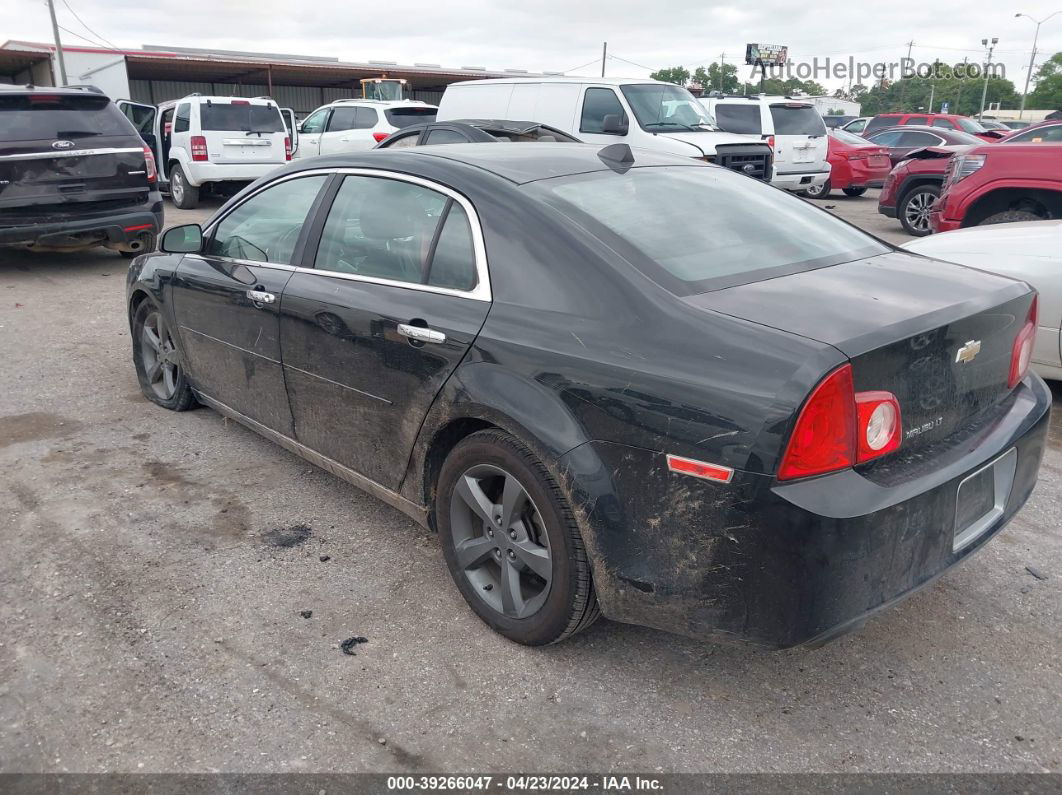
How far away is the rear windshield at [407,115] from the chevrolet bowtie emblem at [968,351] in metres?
14.5

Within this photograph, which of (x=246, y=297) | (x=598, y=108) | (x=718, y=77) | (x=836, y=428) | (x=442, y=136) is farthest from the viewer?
(x=718, y=77)

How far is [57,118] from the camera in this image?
852 cm

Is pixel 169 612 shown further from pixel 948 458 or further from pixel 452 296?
pixel 948 458

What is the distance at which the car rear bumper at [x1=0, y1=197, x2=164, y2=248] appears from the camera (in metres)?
8.33

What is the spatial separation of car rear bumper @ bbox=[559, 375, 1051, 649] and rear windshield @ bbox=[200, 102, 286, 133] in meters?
13.7

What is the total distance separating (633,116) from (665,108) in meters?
0.69

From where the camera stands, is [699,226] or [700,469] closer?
[700,469]

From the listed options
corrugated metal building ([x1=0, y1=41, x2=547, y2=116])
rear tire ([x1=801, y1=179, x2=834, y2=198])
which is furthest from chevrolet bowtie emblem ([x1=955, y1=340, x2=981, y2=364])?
corrugated metal building ([x1=0, y1=41, x2=547, y2=116])

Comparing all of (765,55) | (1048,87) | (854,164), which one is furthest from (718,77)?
(854,164)

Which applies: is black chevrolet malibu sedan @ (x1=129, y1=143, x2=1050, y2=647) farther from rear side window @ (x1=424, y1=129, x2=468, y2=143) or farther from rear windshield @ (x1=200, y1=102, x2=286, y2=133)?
rear windshield @ (x1=200, y1=102, x2=286, y2=133)

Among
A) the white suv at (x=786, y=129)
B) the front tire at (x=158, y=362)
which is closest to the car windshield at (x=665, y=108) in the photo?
the white suv at (x=786, y=129)

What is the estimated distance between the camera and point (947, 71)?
286ft

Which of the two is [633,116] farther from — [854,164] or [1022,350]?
[1022,350]

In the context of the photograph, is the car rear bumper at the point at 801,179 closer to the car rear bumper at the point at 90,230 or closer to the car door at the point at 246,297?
the car rear bumper at the point at 90,230
